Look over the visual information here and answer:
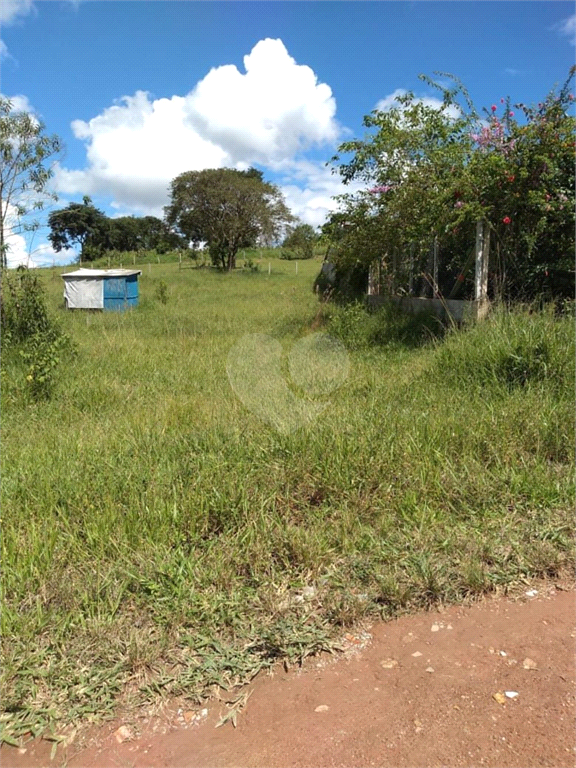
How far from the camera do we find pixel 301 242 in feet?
119

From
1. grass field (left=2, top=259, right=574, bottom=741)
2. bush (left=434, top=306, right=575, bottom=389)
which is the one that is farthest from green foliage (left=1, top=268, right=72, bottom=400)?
bush (left=434, top=306, right=575, bottom=389)

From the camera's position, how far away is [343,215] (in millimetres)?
8672

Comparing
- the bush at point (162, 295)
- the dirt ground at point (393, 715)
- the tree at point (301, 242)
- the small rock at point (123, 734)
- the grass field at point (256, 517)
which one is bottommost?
the small rock at point (123, 734)

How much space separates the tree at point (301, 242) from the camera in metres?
34.4

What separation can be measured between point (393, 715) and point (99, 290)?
576 inches

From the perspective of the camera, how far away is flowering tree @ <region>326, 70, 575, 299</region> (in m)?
6.09

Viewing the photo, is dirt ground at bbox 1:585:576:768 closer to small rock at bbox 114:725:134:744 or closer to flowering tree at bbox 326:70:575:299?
small rock at bbox 114:725:134:744

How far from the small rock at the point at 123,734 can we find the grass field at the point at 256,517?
86 mm

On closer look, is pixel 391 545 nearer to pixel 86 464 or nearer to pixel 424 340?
pixel 86 464

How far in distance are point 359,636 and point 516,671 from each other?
593mm

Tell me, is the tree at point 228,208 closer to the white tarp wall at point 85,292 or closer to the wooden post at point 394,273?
the white tarp wall at point 85,292

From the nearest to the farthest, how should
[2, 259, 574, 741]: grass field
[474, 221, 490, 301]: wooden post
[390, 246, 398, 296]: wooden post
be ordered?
[2, 259, 574, 741]: grass field → [474, 221, 490, 301]: wooden post → [390, 246, 398, 296]: wooden post

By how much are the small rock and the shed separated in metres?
13.9

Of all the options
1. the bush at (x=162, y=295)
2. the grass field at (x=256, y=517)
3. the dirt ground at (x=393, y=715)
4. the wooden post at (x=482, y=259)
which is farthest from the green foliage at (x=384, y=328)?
the bush at (x=162, y=295)
